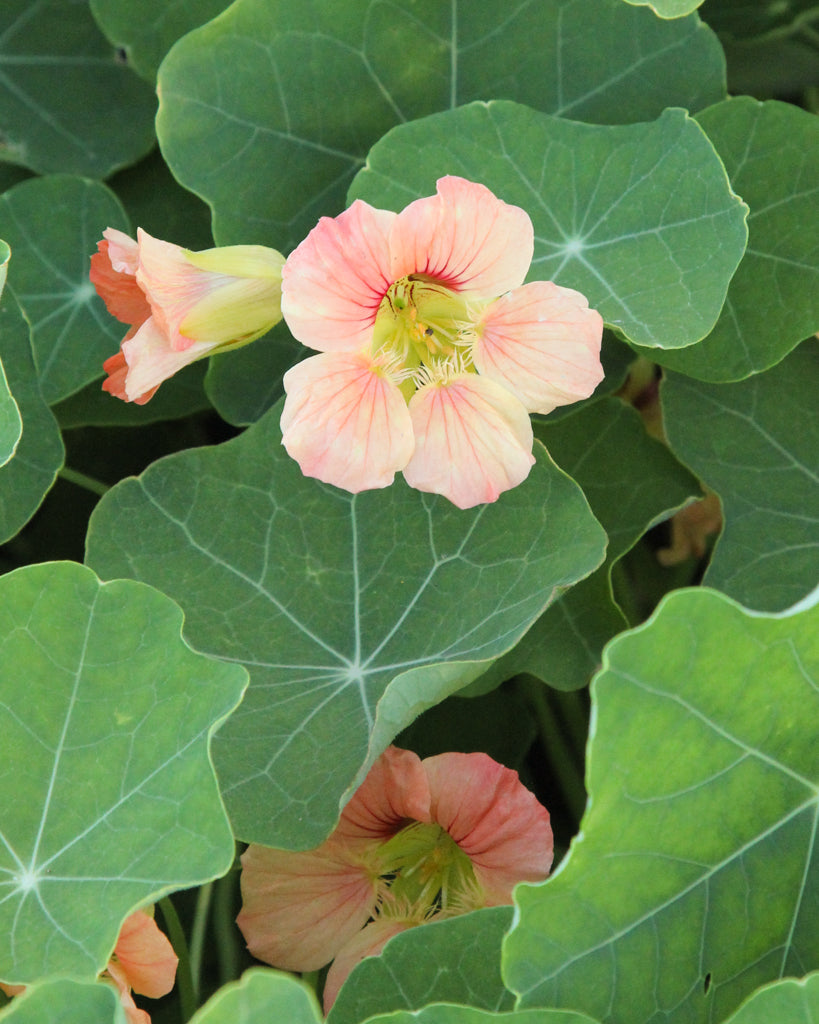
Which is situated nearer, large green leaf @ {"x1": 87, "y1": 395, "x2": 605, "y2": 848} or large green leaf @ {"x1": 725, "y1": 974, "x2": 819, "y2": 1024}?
large green leaf @ {"x1": 725, "y1": 974, "x2": 819, "y2": 1024}

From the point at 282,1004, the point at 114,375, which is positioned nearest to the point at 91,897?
the point at 282,1004

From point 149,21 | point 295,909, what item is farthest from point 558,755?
point 149,21

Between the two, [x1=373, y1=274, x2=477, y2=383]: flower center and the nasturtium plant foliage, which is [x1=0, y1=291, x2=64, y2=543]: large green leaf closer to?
the nasturtium plant foliage

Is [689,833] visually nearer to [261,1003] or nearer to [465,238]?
[261,1003]

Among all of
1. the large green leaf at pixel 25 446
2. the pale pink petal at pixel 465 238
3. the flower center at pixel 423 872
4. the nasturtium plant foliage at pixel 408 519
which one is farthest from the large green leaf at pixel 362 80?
the flower center at pixel 423 872

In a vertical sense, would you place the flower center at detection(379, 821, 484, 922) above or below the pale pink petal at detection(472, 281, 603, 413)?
below

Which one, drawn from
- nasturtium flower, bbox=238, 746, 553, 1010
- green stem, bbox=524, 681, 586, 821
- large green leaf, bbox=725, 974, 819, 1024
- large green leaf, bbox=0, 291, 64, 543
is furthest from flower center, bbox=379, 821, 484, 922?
large green leaf, bbox=0, 291, 64, 543

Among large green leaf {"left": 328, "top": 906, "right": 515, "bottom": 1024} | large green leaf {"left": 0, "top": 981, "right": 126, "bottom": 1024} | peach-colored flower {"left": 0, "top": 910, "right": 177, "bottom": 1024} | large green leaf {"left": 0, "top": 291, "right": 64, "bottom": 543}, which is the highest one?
large green leaf {"left": 0, "top": 981, "right": 126, "bottom": 1024}
